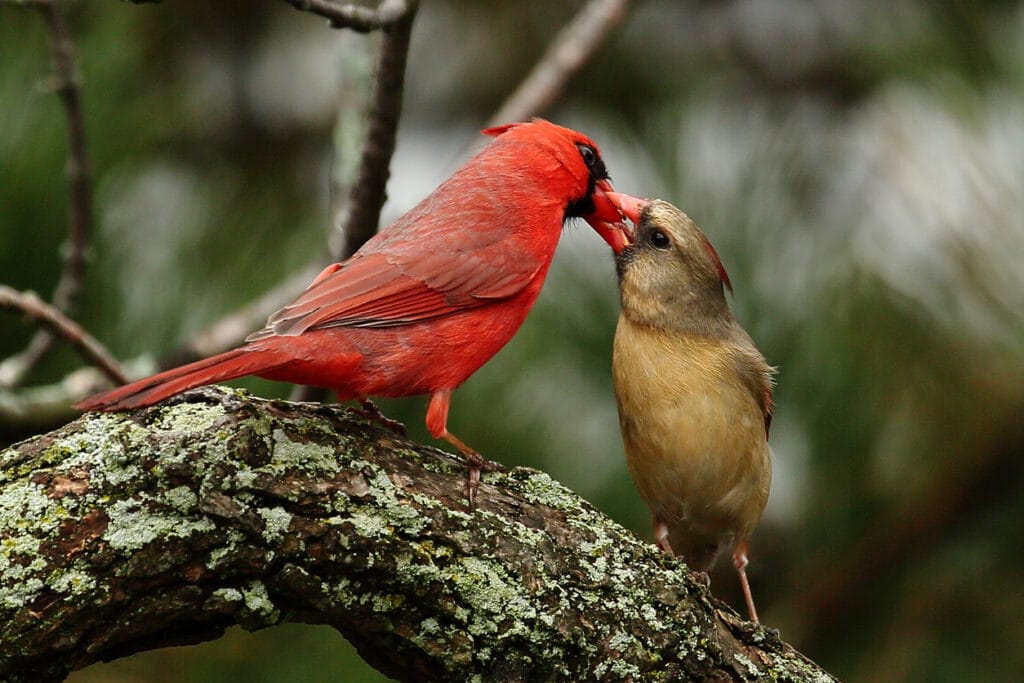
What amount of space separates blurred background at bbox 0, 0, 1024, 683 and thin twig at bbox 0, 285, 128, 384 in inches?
13.9

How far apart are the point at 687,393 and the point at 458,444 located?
37.9 inches

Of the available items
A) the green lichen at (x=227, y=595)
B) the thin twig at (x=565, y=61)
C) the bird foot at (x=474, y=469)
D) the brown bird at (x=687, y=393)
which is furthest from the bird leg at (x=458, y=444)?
the thin twig at (x=565, y=61)

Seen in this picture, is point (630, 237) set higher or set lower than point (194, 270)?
higher

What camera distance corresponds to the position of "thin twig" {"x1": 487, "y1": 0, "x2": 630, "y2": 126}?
502cm

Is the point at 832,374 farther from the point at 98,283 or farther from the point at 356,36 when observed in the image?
the point at 98,283

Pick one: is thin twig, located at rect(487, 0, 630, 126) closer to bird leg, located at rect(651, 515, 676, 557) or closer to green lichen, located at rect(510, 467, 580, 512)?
bird leg, located at rect(651, 515, 676, 557)

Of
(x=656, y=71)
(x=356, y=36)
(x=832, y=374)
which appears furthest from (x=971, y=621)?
(x=656, y=71)

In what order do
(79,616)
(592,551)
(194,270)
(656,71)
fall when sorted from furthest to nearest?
(656,71) → (194,270) → (592,551) → (79,616)

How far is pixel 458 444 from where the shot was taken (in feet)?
9.85

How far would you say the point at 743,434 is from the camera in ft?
12.3

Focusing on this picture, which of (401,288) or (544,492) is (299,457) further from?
(401,288)

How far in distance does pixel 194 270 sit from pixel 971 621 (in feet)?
10.3

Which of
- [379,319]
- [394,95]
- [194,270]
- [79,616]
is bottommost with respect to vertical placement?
[194,270]

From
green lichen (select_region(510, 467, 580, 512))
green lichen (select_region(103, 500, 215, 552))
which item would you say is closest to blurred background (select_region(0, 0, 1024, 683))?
green lichen (select_region(510, 467, 580, 512))
